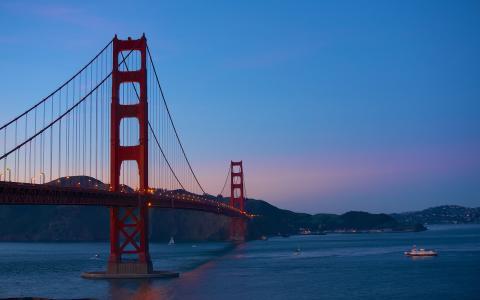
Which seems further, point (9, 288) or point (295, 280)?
point (295, 280)

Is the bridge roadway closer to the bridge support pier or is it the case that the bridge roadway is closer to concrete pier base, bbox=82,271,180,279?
the bridge support pier

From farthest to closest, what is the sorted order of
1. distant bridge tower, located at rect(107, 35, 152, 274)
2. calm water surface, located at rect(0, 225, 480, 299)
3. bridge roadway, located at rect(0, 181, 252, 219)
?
distant bridge tower, located at rect(107, 35, 152, 274), calm water surface, located at rect(0, 225, 480, 299), bridge roadway, located at rect(0, 181, 252, 219)

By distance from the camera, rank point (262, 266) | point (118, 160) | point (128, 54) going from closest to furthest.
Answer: point (118, 160) → point (128, 54) → point (262, 266)

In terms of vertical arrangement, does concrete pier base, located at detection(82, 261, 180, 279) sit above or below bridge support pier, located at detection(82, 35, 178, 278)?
below

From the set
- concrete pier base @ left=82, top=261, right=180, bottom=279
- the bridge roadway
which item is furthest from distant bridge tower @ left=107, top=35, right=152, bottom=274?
the bridge roadway

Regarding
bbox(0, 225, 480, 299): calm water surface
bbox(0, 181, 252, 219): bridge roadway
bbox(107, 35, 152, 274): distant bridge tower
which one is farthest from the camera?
bbox(107, 35, 152, 274): distant bridge tower

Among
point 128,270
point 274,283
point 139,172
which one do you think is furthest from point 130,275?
point 274,283

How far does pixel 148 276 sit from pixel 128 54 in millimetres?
16962

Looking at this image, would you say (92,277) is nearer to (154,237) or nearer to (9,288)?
(9,288)

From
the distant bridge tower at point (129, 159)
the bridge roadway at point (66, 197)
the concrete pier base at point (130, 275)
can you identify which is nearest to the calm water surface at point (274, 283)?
the concrete pier base at point (130, 275)

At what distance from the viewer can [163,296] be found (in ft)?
145

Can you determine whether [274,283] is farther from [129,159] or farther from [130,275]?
[129,159]

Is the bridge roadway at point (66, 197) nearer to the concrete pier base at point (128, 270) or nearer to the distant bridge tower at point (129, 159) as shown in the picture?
the distant bridge tower at point (129, 159)

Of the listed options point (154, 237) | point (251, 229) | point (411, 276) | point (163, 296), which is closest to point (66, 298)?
point (163, 296)
